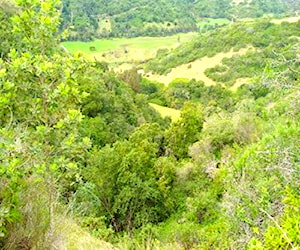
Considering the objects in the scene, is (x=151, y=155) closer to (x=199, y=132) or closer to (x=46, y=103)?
(x=199, y=132)

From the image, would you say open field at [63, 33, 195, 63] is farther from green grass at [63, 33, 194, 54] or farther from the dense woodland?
the dense woodland

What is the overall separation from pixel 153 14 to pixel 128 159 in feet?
350

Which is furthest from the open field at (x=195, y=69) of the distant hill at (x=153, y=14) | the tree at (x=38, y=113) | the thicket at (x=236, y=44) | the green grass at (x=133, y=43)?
the tree at (x=38, y=113)

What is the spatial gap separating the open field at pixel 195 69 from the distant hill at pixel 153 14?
29294mm

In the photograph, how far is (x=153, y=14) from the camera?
393ft

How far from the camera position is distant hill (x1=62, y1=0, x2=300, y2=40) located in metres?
103

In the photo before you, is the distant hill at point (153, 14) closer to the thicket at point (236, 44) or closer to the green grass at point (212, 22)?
the green grass at point (212, 22)

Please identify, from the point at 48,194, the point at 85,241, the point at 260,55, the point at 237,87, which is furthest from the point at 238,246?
the point at 260,55

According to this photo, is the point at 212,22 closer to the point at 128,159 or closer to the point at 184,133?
the point at 184,133

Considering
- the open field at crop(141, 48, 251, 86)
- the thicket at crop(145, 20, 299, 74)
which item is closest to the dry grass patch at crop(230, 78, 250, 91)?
the thicket at crop(145, 20, 299, 74)

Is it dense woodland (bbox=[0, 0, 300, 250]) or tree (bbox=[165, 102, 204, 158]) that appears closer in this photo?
dense woodland (bbox=[0, 0, 300, 250])

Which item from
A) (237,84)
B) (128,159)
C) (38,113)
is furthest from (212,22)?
(38,113)

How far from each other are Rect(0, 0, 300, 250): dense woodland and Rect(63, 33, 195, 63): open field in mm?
42358

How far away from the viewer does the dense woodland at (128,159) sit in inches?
177
